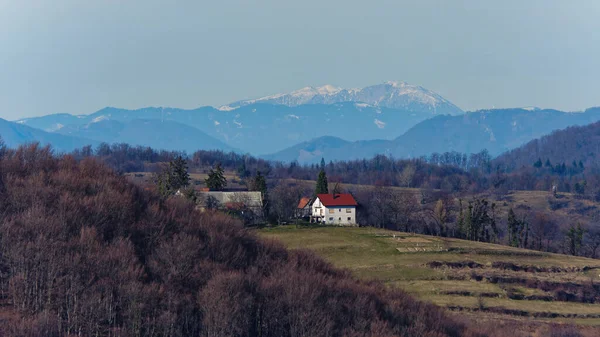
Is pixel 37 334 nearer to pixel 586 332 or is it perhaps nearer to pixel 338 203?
pixel 586 332

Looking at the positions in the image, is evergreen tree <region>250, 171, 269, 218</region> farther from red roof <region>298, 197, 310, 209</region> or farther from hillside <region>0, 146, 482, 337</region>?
hillside <region>0, 146, 482, 337</region>

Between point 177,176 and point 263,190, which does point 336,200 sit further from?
point 177,176

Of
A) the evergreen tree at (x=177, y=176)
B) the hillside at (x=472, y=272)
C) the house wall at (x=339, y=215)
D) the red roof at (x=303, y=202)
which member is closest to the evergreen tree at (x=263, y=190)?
the red roof at (x=303, y=202)

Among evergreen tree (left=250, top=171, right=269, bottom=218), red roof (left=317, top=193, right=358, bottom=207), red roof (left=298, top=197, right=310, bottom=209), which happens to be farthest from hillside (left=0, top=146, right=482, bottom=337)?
red roof (left=298, top=197, right=310, bottom=209)

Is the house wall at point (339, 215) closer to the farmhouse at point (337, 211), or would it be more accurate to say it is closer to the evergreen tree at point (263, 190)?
the farmhouse at point (337, 211)

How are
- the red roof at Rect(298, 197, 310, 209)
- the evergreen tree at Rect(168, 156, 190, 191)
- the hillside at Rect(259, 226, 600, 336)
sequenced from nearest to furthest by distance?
the hillside at Rect(259, 226, 600, 336) < the evergreen tree at Rect(168, 156, 190, 191) < the red roof at Rect(298, 197, 310, 209)

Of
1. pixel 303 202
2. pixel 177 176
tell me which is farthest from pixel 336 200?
pixel 177 176

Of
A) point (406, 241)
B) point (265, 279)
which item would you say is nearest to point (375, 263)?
point (406, 241)
